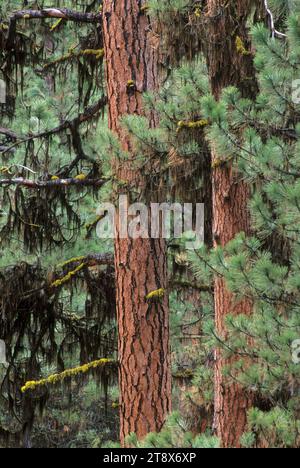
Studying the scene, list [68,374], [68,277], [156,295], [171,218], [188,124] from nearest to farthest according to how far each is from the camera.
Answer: [188,124] < [156,295] < [171,218] < [68,374] < [68,277]

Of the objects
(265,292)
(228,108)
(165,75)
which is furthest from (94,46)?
(265,292)

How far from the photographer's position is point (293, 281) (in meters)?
3.58

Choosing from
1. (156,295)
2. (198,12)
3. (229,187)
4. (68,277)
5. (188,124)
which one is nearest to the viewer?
(188,124)

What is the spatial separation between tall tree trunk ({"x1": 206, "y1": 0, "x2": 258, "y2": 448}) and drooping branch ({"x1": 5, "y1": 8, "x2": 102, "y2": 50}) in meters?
1.52

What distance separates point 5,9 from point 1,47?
303 millimetres

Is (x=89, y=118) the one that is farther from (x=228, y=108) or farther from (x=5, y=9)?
(x=228, y=108)

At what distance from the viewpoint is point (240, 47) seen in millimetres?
4977

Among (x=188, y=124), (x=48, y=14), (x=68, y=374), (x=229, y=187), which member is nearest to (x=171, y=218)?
(x=229, y=187)

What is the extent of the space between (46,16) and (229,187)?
2.13 meters

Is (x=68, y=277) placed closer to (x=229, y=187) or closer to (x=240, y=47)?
(x=229, y=187)

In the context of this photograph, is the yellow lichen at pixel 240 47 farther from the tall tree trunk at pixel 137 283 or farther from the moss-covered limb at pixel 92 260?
the moss-covered limb at pixel 92 260

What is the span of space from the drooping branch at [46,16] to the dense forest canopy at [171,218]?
0.01 meters

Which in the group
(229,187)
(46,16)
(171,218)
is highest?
(46,16)

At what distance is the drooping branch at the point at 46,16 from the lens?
605 centimetres
